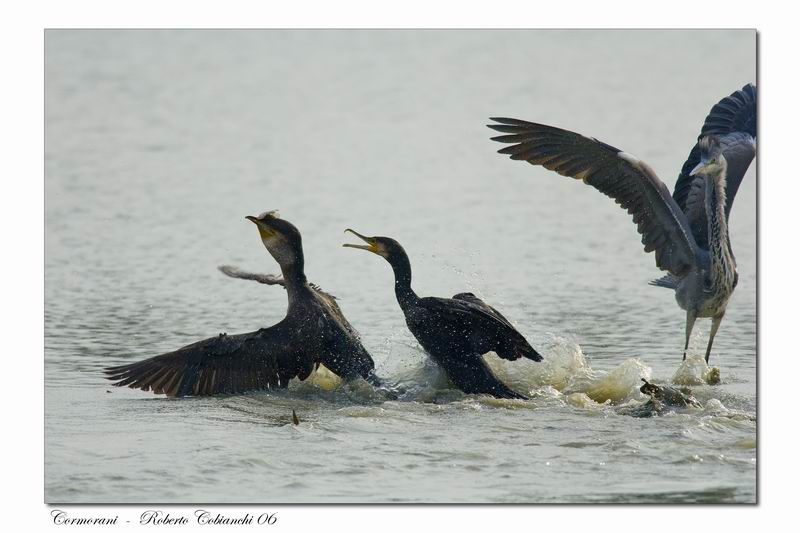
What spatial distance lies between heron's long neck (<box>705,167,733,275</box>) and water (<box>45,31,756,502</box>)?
2.55 feet

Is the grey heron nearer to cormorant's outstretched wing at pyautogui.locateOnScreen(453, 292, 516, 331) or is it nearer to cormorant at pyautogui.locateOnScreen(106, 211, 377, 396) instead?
cormorant's outstretched wing at pyautogui.locateOnScreen(453, 292, 516, 331)

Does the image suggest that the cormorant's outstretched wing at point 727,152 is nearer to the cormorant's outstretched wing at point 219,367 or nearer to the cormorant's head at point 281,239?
the cormorant's head at point 281,239

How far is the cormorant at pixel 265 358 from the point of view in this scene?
351 inches

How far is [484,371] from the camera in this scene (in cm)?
920

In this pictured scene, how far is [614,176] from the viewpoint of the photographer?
9.83 metres

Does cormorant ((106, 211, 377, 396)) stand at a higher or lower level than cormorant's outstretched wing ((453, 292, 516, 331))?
lower

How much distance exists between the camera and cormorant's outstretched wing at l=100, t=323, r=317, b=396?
8.88m

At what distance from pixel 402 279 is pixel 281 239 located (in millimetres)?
895

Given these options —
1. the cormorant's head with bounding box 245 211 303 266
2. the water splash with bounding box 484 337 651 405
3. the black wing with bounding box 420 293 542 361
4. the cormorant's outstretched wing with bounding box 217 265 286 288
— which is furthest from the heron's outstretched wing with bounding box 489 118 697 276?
the cormorant's outstretched wing with bounding box 217 265 286 288

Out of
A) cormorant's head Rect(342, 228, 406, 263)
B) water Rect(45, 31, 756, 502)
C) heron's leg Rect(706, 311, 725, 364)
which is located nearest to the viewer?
water Rect(45, 31, 756, 502)

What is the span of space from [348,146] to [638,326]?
6.74 meters

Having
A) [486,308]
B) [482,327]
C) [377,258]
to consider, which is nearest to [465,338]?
[482,327]

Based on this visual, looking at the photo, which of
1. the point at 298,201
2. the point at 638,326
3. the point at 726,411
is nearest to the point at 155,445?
the point at 726,411

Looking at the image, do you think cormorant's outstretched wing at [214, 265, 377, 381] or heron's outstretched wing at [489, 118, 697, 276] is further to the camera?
heron's outstretched wing at [489, 118, 697, 276]
